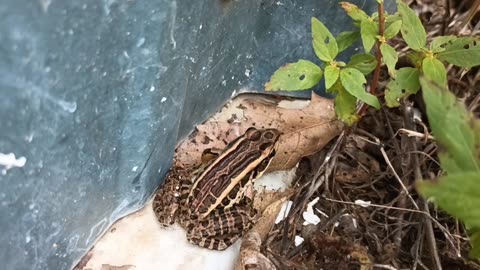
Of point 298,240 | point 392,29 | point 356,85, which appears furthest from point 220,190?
point 392,29

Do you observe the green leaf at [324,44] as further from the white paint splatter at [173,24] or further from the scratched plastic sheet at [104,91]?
the white paint splatter at [173,24]

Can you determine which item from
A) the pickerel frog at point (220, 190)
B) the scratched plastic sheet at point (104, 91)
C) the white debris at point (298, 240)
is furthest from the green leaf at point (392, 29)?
the white debris at point (298, 240)

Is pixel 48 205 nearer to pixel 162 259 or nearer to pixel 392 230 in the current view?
pixel 162 259

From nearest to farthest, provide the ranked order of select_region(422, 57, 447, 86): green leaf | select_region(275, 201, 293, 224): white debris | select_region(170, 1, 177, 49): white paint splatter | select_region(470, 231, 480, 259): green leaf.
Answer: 1. select_region(470, 231, 480, 259): green leaf
2. select_region(170, 1, 177, 49): white paint splatter
3. select_region(422, 57, 447, 86): green leaf
4. select_region(275, 201, 293, 224): white debris

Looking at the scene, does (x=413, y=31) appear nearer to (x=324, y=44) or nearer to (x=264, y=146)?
(x=324, y=44)

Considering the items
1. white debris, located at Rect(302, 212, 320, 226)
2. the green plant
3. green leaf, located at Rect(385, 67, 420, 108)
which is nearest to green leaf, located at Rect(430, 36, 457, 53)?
the green plant

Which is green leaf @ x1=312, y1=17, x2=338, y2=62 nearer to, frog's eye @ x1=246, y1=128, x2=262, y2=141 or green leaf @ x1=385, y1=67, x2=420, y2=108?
green leaf @ x1=385, y1=67, x2=420, y2=108
